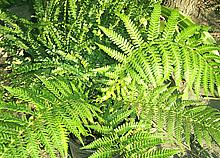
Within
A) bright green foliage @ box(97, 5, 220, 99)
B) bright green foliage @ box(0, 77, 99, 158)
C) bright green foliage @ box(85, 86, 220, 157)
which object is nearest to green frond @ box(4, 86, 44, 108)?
bright green foliage @ box(0, 77, 99, 158)

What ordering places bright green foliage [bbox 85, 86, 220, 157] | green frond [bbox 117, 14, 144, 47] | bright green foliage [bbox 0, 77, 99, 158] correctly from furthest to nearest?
1. green frond [bbox 117, 14, 144, 47]
2. bright green foliage [bbox 85, 86, 220, 157]
3. bright green foliage [bbox 0, 77, 99, 158]

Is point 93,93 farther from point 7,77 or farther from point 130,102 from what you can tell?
point 7,77

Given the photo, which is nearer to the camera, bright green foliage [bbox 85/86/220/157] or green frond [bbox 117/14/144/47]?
bright green foliage [bbox 85/86/220/157]

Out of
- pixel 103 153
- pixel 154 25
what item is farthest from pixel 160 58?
pixel 103 153

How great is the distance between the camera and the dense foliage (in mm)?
1130

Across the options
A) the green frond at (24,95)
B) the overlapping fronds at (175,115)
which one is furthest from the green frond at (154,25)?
the green frond at (24,95)

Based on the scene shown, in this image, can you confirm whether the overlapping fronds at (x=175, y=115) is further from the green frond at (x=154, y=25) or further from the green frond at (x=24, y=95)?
the green frond at (x=24, y=95)

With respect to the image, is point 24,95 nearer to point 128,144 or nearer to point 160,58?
point 128,144

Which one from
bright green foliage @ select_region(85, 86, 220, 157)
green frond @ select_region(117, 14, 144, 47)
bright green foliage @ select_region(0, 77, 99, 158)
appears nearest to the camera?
bright green foliage @ select_region(0, 77, 99, 158)

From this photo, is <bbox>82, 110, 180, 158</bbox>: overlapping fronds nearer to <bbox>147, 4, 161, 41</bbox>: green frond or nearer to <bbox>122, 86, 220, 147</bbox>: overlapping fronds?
<bbox>122, 86, 220, 147</bbox>: overlapping fronds

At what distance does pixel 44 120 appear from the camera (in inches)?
44.9

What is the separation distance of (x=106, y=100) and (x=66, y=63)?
20 cm

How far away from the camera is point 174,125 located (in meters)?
1.32

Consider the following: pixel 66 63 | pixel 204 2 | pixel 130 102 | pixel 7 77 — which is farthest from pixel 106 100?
pixel 204 2
